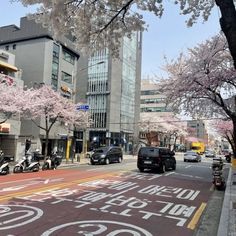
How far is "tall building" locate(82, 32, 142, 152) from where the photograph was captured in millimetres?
70125

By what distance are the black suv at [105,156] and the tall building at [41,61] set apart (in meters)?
7.37

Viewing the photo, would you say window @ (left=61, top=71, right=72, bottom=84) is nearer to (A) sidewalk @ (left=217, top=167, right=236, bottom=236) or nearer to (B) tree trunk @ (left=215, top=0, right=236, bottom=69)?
(A) sidewalk @ (left=217, top=167, right=236, bottom=236)

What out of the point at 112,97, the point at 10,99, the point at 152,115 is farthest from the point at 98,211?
the point at 152,115

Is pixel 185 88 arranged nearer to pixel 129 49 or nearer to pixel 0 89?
pixel 0 89

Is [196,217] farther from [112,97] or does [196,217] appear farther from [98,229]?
[112,97]

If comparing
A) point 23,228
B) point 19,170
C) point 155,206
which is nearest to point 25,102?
point 19,170

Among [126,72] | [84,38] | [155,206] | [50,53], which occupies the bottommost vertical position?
[155,206]

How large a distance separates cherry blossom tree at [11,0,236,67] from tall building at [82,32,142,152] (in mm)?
57616

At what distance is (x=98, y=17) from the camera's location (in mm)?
9805

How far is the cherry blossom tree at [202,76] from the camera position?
20.1 metres

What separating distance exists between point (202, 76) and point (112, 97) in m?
50.3

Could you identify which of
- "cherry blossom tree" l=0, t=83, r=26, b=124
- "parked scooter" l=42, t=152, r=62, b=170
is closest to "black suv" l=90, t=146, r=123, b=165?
"parked scooter" l=42, t=152, r=62, b=170

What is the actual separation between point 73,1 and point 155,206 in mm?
6612

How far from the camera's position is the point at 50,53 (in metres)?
42.4
